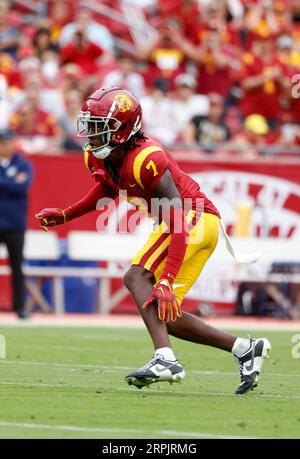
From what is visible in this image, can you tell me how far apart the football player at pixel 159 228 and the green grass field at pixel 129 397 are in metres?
0.29

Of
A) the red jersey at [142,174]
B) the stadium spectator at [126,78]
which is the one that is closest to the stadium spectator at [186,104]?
the stadium spectator at [126,78]

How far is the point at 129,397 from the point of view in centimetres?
736

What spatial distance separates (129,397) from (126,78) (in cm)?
1056

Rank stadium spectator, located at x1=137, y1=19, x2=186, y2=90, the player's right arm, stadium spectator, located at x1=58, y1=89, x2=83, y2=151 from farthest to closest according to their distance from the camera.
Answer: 1. stadium spectator, located at x1=137, y1=19, x2=186, y2=90
2. stadium spectator, located at x1=58, y1=89, x2=83, y2=151
3. the player's right arm

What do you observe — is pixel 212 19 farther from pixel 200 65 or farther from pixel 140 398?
pixel 140 398

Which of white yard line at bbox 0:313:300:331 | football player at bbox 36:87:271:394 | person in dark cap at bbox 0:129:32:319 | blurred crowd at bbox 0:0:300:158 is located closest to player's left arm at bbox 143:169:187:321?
football player at bbox 36:87:271:394

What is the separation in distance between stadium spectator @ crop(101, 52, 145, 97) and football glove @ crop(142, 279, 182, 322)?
10.1 m

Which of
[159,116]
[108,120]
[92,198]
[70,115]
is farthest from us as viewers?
[159,116]

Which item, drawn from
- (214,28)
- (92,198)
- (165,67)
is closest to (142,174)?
(92,198)

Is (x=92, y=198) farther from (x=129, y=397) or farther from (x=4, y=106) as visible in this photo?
(x=4, y=106)

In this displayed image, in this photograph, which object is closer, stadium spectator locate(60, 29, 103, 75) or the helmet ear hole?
the helmet ear hole

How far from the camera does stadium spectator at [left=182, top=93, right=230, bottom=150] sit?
16.3 m

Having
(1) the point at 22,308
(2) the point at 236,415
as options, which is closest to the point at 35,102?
(1) the point at 22,308

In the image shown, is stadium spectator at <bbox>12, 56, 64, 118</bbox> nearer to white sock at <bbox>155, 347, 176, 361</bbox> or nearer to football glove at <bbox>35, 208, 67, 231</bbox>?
football glove at <bbox>35, 208, 67, 231</bbox>
